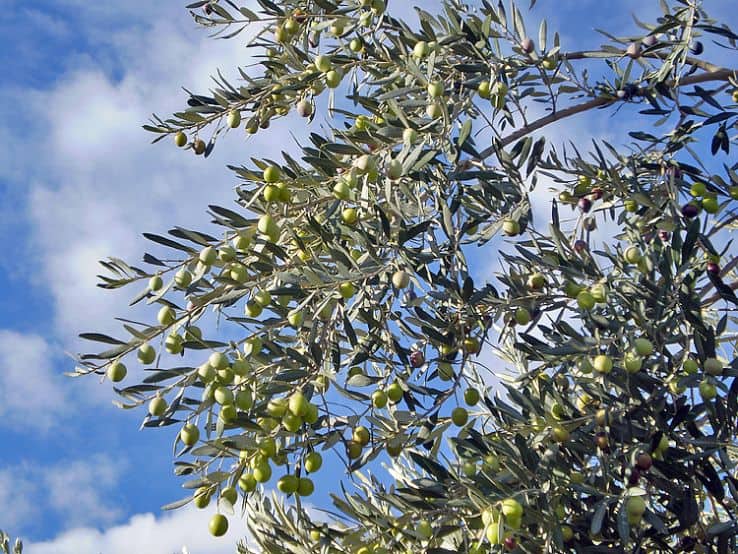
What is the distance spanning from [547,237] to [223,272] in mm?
1175

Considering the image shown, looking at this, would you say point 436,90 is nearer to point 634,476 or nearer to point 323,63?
point 323,63

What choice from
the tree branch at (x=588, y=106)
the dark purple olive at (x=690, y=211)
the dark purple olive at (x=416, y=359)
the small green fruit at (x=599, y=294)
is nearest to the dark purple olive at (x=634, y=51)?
the tree branch at (x=588, y=106)

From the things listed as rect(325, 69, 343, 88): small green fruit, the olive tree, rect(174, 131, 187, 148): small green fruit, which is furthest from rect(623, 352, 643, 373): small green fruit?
rect(174, 131, 187, 148): small green fruit

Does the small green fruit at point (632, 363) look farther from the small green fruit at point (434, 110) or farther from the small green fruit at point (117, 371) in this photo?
the small green fruit at point (117, 371)

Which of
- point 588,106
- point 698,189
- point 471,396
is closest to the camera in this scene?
point 471,396

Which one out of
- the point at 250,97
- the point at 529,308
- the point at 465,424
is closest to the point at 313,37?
the point at 250,97

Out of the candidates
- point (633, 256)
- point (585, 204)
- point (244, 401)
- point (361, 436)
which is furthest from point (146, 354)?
point (585, 204)

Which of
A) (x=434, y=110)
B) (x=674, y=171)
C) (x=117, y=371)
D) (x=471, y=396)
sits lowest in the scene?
(x=471, y=396)

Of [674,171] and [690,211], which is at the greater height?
[674,171]

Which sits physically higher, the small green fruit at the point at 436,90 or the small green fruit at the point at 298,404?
the small green fruit at the point at 436,90

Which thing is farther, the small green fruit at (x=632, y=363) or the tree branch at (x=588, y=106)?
the tree branch at (x=588, y=106)

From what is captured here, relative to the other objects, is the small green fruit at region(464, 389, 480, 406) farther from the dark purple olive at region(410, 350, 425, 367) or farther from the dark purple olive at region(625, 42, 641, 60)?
the dark purple olive at region(625, 42, 641, 60)

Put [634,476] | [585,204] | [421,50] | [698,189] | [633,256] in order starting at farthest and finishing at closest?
1. [585,204]
2. [698,189]
3. [421,50]
4. [633,256]
5. [634,476]

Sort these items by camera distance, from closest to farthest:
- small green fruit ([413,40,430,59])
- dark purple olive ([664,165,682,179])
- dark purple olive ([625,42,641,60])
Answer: small green fruit ([413,40,430,59])
dark purple olive ([664,165,682,179])
dark purple olive ([625,42,641,60])
